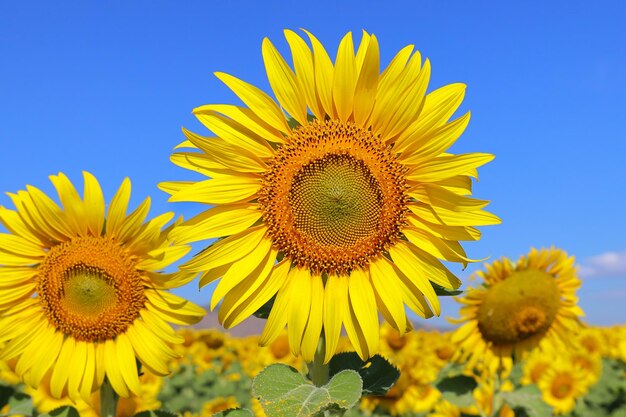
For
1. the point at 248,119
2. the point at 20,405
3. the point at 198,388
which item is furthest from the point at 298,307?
the point at 198,388

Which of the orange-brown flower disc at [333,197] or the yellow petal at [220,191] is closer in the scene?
the yellow petal at [220,191]

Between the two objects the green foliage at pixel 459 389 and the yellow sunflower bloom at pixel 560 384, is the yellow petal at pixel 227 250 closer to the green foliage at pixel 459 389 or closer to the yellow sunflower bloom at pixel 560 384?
the green foliage at pixel 459 389

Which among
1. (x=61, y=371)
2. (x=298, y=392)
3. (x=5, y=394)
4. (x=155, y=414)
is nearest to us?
(x=298, y=392)

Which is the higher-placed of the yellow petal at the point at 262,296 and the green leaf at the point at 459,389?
the yellow petal at the point at 262,296

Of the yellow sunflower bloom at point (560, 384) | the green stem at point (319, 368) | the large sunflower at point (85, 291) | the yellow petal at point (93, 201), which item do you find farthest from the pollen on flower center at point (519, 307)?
the yellow petal at point (93, 201)

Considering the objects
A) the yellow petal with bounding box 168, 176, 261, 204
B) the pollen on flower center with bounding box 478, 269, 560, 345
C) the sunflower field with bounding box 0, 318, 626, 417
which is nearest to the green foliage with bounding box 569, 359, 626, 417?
the sunflower field with bounding box 0, 318, 626, 417

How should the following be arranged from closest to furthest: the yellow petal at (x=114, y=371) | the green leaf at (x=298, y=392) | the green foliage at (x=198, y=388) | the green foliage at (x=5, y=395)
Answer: the green leaf at (x=298, y=392) < the yellow petal at (x=114, y=371) < the green foliage at (x=5, y=395) < the green foliage at (x=198, y=388)

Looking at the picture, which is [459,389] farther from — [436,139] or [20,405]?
[436,139]
